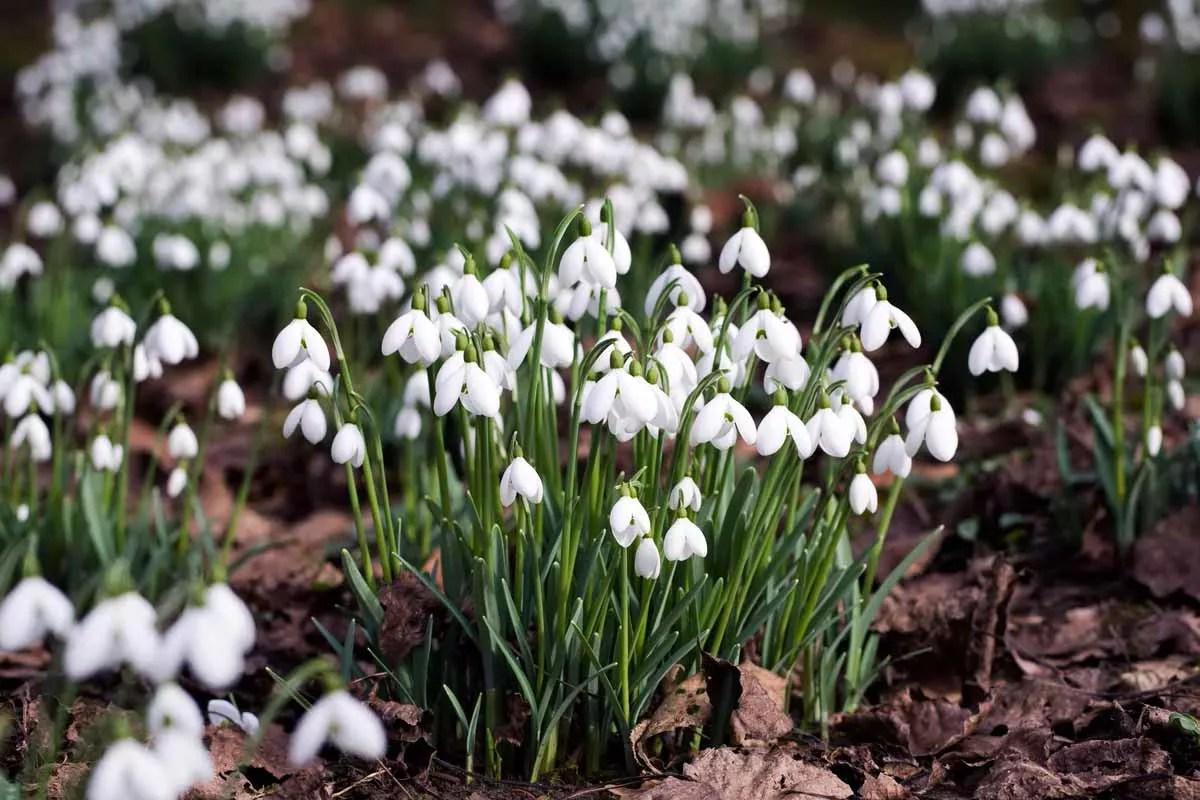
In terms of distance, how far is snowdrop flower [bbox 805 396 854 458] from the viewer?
1.66 meters

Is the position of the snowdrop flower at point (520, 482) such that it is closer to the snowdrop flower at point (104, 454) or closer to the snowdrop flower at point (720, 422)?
the snowdrop flower at point (720, 422)

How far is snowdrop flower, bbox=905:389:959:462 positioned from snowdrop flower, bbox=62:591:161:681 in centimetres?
97

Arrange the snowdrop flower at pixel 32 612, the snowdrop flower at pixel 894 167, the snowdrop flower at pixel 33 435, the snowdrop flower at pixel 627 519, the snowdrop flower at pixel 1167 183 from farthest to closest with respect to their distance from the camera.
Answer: the snowdrop flower at pixel 894 167 → the snowdrop flower at pixel 1167 183 → the snowdrop flower at pixel 33 435 → the snowdrop flower at pixel 627 519 → the snowdrop flower at pixel 32 612

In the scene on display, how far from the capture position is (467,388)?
1.64 m

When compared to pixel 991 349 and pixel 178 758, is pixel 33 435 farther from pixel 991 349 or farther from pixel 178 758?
pixel 991 349

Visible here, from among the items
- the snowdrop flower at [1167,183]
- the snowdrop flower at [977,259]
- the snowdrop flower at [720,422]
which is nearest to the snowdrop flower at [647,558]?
the snowdrop flower at [720,422]

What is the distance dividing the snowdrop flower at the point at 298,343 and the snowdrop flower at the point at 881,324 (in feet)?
2.31

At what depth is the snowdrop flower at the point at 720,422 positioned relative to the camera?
1621 millimetres

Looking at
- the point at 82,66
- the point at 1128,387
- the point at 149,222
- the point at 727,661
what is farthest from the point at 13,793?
the point at 82,66

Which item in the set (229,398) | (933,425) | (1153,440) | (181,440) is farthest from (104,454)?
(1153,440)

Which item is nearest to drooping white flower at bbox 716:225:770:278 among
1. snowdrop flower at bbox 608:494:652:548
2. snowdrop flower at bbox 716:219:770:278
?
snowdrop flower at bbox 716:219:770:278

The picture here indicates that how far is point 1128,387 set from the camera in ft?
10.9

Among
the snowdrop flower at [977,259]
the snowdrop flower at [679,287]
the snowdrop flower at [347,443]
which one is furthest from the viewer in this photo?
the snowdrop flower at [977,259]

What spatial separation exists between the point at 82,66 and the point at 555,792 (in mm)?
5524
